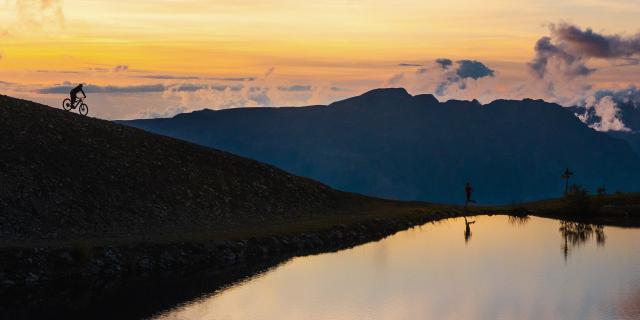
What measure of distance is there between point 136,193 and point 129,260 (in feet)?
77.2

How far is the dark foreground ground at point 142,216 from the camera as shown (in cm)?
6097

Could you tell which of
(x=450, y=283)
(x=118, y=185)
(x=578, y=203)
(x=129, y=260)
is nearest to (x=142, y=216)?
(x=118, y=185)

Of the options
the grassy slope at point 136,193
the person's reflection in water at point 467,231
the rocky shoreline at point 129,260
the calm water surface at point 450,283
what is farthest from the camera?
the person's reflection in water at point 467,231

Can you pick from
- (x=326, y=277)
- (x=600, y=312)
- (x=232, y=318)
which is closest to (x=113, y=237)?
(x=326, y=277)

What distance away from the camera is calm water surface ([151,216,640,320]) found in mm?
55062

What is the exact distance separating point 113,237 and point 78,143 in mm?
25390

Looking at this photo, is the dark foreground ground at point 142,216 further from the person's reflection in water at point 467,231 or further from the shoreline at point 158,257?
the person's reflection in water at point 467,231

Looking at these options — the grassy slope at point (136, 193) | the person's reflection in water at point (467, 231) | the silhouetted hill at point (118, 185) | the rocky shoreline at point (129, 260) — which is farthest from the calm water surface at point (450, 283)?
the silhouetted hill at point (118, 185)

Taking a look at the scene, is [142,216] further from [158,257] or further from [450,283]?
[450,283]

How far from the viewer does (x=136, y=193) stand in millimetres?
90000

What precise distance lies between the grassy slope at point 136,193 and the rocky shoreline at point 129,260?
7.78 feet

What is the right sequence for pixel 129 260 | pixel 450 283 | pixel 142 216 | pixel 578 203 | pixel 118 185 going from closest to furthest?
pixel 450 283, pixel 129 260, pixel 142 216, pixel 118 185, pixel 578 203

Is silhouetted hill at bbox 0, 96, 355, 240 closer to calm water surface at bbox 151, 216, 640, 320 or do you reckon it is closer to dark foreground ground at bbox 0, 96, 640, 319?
dark foreground ground at bbox 0, 96, 640, 319

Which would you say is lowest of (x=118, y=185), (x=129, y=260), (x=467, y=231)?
(x=129, y=260)
